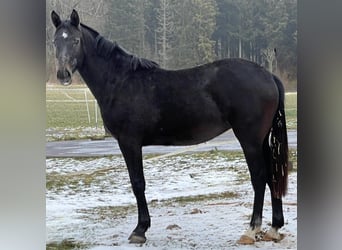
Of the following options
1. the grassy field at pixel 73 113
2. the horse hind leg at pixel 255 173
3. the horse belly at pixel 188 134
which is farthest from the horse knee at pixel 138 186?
the horse hind leg at pixel 255 173

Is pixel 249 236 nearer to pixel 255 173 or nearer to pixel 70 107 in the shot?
pixel 255 173

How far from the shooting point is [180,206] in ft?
8.59

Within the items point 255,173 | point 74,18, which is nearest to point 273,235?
point 255,173

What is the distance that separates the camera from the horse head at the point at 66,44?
258 centimetres

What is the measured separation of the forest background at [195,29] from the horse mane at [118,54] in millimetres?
25

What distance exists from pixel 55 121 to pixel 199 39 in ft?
2.95

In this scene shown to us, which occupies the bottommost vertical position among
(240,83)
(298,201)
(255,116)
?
(298,201)

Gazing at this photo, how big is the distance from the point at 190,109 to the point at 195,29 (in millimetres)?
431

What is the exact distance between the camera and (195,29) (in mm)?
2615

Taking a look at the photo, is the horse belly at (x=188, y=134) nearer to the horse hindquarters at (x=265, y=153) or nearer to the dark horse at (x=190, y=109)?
the dark horse at (x=190, y=109)

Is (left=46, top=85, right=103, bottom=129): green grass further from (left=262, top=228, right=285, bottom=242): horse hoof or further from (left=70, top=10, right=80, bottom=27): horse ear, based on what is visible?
(left=262, top=228, right=285, bottom=242): horse hoof

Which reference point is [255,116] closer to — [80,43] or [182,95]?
Answer: [182,95]
